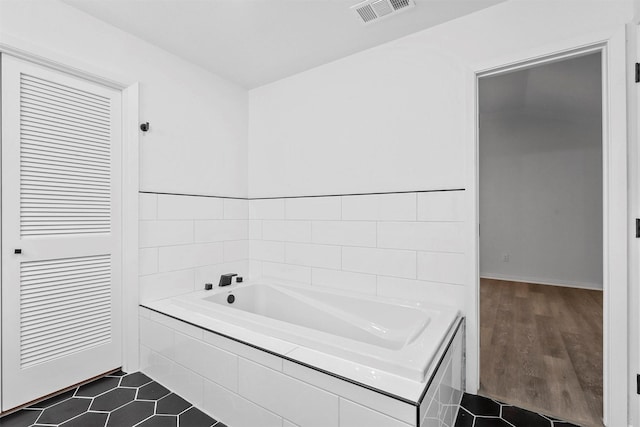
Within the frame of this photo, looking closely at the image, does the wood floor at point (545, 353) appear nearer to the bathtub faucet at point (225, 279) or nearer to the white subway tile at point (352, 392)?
the white subway tile at point (352, 392)

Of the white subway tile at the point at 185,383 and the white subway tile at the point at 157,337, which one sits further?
the white subway tile at the point at 157,337

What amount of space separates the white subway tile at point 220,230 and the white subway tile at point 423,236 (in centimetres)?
135

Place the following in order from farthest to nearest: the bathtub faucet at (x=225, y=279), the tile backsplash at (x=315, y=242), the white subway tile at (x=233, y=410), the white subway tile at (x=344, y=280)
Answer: the bathtub faucet at (x=225, y=279), the white subway tile at (x=344, y=280), the tile backsplash at (x=315, y=242), the white subway tile at (x=233, y=410)

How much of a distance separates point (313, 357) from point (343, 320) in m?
0.87

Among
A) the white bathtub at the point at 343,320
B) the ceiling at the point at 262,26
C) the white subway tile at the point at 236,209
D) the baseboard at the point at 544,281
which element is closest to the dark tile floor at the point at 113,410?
the white bathtub at the point at 343,320

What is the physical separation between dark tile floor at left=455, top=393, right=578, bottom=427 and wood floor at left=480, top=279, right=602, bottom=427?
2.7 inches

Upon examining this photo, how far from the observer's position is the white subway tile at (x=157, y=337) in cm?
191

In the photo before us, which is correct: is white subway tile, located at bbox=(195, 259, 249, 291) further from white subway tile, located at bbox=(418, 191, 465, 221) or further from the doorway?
the doorway

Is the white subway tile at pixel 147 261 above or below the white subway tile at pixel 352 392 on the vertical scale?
above

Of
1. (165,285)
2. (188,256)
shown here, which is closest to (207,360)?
(165,285)

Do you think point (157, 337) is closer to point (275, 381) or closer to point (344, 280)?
point (275, 381)

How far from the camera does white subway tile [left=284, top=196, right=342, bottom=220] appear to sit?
2.48 m

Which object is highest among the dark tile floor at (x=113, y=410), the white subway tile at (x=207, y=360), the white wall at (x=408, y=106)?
the white wall at (x=408, y=106)

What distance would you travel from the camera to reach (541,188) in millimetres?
4832
